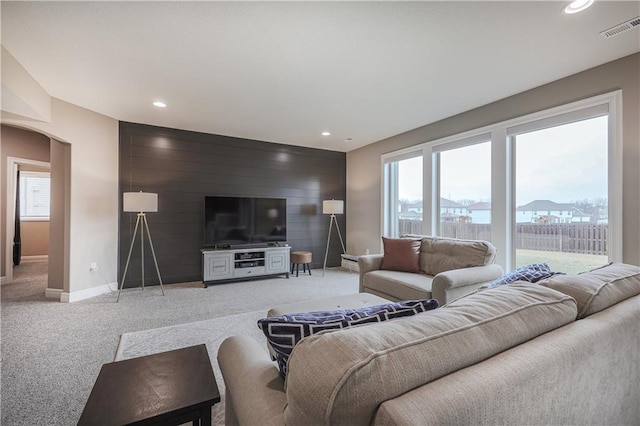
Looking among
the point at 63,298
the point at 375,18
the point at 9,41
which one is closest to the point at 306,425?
the point at 375,18

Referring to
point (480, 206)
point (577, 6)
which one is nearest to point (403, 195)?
point (480, 206)

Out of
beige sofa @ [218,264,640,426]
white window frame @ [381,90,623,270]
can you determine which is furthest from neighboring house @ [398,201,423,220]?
beige sofa @ [218,264,640,426]

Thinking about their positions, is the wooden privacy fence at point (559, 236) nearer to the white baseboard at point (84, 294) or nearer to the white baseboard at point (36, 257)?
the white baseboard at point (84, 294)

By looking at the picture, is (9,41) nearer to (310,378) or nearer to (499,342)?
(310,378)

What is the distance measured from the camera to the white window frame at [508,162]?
262cm

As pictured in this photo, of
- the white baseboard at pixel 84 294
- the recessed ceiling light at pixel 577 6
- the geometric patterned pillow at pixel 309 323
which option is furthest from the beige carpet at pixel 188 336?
the recessed ceiling light at pixel 577 6

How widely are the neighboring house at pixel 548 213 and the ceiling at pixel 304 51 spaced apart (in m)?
1.34

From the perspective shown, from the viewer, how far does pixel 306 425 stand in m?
0.60

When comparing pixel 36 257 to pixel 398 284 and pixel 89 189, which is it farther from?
pixel 398 284

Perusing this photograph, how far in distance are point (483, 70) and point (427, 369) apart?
307cm

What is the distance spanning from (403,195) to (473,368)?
4722 mm

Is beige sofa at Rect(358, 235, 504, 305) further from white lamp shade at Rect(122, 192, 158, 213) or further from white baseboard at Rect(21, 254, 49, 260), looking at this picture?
white baseboard at Rect(21, 254, 49, 260)

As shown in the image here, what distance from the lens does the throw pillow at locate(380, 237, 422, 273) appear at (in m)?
3.50

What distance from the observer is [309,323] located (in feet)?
2.91
